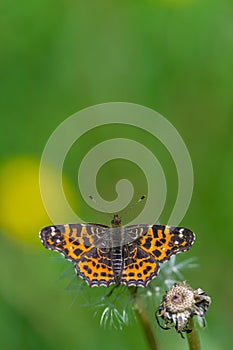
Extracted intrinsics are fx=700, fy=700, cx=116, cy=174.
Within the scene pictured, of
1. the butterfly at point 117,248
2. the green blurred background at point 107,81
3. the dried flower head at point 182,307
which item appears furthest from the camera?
the green blurred background at point 107,81

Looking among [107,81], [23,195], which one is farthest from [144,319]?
[107,81]

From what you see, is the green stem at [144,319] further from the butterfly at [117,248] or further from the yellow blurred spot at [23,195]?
the yellow blurred spot at [23,195]

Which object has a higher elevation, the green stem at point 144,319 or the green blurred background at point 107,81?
the green blurred background at point 107,81

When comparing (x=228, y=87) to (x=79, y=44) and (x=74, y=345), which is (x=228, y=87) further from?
(x=74, y=345)

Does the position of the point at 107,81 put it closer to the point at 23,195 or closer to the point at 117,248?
the point at 23,195

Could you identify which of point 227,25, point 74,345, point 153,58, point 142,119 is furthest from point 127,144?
point 74,345

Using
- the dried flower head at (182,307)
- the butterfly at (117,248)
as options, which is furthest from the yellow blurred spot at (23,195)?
the dried flower head at (182,307)
